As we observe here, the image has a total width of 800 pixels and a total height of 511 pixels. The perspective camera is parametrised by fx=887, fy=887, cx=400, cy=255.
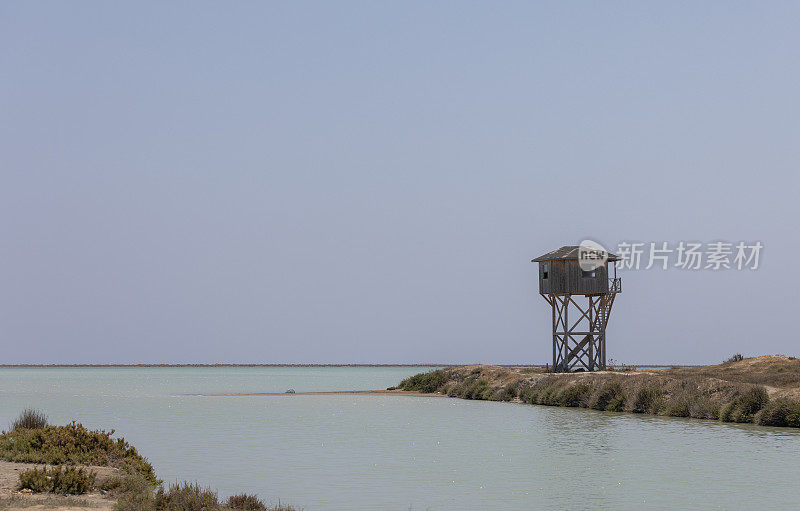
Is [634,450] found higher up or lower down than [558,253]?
lower down

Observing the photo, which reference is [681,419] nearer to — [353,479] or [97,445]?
[353,479]

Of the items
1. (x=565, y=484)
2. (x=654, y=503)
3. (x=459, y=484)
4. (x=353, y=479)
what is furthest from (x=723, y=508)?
(x=353, y=479)

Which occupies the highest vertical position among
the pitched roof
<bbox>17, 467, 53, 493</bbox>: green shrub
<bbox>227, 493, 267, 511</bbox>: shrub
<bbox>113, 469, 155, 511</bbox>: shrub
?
the pitched roof

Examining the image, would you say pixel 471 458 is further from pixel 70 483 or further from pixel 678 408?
pixel 678 408

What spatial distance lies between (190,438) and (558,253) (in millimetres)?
34104

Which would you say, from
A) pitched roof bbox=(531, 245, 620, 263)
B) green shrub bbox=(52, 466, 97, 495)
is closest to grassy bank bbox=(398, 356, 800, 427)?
pitched roof bbox=(531, 245, 620, 263)

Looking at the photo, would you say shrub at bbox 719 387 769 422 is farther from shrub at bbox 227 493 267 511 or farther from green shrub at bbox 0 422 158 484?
shrub at bbox 227 493 267 511

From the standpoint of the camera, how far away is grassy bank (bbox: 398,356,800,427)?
34219 mm

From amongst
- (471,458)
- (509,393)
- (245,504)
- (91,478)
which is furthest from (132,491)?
(509,393)

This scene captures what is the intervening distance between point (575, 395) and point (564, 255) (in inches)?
493

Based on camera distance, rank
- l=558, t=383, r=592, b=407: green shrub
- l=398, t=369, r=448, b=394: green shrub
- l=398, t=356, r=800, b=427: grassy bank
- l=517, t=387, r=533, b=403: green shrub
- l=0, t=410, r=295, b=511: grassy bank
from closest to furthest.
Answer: l=0, t=410, r=295, b=511: grassy bank → l=398, t=356, r=800, b=427: grassy bank → l=558, t=383, r=592, b=407: green shrub → l=517, t=387, r=533, b=403: green shrub → l=398, t=369, r=448, b=394: green shrub

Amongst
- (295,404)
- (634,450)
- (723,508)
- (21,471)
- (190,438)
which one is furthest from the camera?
(295,404)

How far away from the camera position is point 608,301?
188ft

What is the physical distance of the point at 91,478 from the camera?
15562 millimetres
